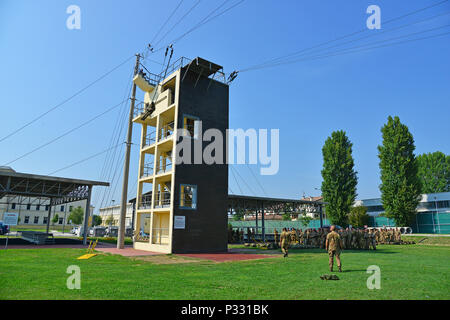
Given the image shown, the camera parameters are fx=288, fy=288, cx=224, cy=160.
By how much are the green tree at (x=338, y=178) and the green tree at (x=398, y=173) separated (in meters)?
4.96

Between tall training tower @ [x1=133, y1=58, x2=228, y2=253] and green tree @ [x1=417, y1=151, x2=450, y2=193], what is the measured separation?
65625 mm

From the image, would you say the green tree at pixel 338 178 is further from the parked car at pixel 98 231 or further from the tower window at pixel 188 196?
the parked car at pixel 98 231

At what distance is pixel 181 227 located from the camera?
20984 mm

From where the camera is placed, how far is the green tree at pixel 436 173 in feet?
224

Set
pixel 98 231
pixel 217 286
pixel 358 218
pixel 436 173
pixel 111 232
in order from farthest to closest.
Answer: pixel 436 173
pixel 111 232
pixel 358 218
pixel 98 231
pixel 217 286

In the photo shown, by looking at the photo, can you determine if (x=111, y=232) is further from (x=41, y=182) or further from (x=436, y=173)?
(x=436, y=173)

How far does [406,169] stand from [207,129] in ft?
126

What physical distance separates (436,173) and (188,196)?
70.8 meters

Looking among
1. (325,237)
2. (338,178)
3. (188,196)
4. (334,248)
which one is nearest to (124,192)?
(188,196)

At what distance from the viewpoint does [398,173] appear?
46906mm

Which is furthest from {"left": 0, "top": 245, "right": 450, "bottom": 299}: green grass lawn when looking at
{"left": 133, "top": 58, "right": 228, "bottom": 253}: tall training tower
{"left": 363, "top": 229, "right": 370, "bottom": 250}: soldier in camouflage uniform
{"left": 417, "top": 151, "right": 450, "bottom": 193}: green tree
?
{"left": 417, "top": 151, "right": 450, "bottom": 193}: green tree

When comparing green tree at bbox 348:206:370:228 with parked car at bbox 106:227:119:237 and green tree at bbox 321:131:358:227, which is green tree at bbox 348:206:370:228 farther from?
parked car at bbox 106:227:119:237

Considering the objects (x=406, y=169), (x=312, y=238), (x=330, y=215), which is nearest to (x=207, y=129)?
(x=312, y=238)

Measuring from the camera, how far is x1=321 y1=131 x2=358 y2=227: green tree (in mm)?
49031
